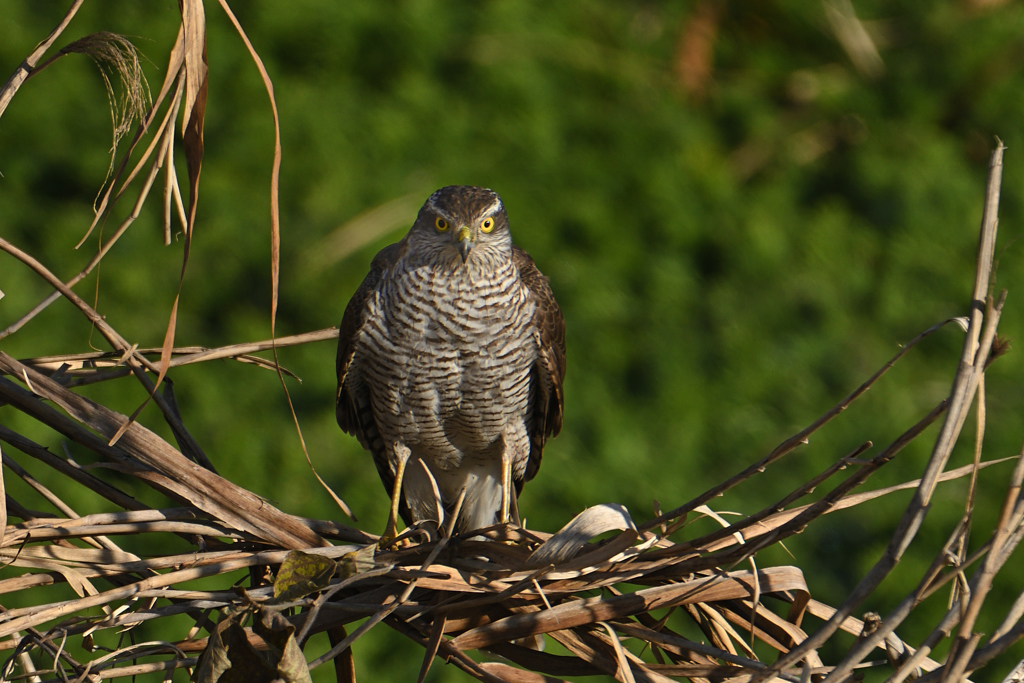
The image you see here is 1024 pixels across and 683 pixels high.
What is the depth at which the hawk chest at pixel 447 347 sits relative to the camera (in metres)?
2.66

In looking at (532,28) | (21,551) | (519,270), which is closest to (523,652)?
(21,551)

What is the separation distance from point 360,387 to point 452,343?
464 millimetres

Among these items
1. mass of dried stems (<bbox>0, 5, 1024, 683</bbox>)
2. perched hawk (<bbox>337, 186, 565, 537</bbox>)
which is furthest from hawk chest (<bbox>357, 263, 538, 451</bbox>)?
mass of dried stems (<bbox>0, 5, 1024, 683</bbox>)

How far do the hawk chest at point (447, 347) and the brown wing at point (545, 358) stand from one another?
0.05m

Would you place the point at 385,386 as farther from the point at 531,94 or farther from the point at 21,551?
the point at 531,94

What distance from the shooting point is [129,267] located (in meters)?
4.95

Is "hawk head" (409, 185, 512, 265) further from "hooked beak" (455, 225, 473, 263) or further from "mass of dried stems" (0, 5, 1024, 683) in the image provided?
"mass of dried stems" (0, 5, 1024, 683)

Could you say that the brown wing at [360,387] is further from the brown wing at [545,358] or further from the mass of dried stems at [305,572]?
the mass of dried stems at [305,572]

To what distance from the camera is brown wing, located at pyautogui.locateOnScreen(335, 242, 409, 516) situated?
279 centimetres

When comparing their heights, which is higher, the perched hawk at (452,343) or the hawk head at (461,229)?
the hawk head at (461,229)

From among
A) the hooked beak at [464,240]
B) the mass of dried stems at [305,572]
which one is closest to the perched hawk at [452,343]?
the hooked beak at [464,240]

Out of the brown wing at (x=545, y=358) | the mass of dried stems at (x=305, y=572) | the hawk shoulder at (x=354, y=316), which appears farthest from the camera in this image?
the brown wing at (x=545, y=358)

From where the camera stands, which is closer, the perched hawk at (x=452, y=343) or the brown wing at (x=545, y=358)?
the perched hawk at (x=452, y=343)

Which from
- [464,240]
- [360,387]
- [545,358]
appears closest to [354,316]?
[360,387]
